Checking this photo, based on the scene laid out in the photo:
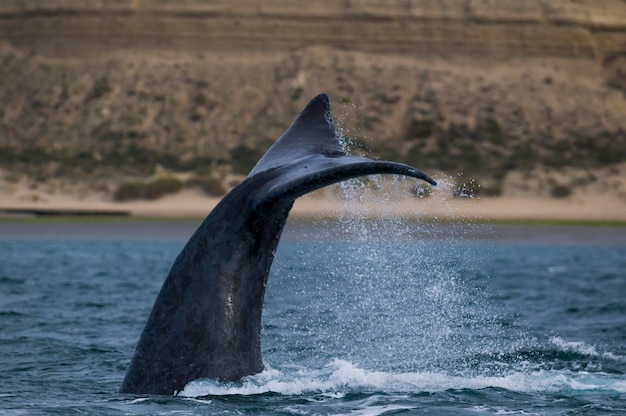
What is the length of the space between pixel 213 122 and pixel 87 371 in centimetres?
5412

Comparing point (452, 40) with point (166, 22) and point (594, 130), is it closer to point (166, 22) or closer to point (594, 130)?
point (594, 130)

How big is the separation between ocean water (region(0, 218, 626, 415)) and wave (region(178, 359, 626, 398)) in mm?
22

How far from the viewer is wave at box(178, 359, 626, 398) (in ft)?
30.1

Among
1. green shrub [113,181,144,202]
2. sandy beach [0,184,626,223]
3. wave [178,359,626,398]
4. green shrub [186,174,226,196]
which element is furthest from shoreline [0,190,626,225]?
wave [178,359,626,398]

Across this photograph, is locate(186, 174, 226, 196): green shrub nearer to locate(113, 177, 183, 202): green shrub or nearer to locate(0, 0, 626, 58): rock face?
locate(113, 177, 183, 202): green shrub

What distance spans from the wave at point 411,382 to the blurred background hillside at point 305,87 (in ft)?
142

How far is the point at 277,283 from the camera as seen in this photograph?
20.7m

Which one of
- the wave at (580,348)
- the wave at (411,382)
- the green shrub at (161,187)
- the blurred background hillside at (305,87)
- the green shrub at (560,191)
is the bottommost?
the wave at (411,382)

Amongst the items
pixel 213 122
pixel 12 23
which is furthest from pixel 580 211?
pixel 12 23

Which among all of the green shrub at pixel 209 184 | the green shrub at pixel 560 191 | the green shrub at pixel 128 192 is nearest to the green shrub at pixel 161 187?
the green shrub at pixel 128 192

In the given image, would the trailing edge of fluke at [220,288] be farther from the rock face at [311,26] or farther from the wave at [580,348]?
the rock face at [311,26]

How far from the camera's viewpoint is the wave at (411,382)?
9172 mm

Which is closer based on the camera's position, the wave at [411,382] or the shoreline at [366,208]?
the wave at [411,382]

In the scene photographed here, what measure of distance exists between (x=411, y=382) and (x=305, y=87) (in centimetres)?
5682
